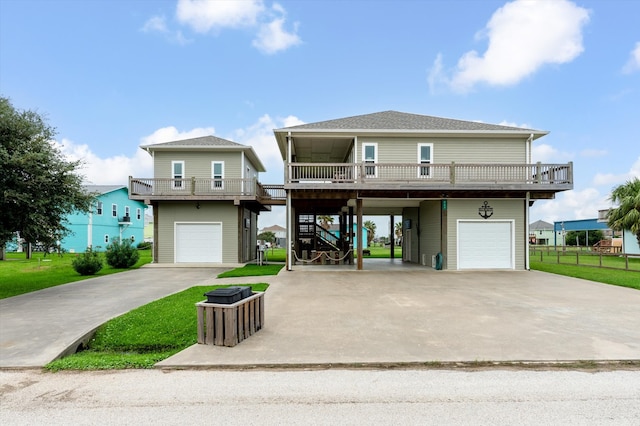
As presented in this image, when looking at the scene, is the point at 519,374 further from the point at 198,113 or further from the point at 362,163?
the point at 198,113

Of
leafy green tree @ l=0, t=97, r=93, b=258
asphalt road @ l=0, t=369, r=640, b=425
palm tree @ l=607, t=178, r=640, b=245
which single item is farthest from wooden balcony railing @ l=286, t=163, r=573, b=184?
palm tree @ l=607, t=178, r=640, b=245

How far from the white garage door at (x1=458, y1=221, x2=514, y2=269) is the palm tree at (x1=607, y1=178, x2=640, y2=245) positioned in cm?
1414

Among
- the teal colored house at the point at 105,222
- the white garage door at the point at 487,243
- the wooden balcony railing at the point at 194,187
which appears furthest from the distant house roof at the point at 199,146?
the teal colored house at the point at 105,222

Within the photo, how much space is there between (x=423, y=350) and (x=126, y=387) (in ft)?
12.7

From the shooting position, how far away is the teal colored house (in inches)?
1219

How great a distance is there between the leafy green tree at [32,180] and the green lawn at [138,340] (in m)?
5.30

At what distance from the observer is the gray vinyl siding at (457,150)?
15789mm

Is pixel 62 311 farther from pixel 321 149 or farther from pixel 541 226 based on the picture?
pixel 541 226

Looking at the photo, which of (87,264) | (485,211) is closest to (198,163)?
(87,264)

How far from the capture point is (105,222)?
3309cm

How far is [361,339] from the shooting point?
546 cm

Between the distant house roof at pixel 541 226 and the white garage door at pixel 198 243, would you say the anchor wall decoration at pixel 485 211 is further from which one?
the distant house roof at pixel 541 226

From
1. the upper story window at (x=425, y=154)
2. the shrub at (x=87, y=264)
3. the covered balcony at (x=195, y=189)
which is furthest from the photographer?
the covered balcony at (x=195, y=189)

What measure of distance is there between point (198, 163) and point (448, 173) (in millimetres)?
13228
